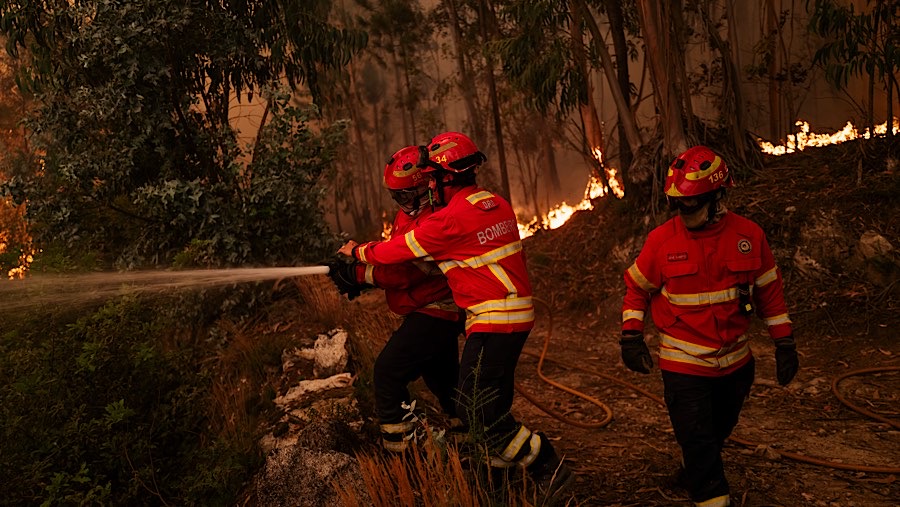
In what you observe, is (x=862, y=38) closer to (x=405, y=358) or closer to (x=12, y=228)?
(x=405, y=358)

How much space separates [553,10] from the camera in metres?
9.63

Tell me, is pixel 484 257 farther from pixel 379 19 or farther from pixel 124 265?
pixel 379 19

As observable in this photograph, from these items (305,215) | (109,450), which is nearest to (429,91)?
(305,215)

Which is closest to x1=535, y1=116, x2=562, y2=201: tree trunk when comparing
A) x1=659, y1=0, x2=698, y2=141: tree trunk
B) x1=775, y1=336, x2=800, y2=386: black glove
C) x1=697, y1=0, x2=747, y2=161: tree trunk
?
x1=697, y1=0, x2=747, y2=161: tree trunk

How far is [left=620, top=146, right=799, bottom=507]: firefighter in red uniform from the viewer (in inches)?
130

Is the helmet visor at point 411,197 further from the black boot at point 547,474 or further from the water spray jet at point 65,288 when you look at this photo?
the black boot at point 547,474

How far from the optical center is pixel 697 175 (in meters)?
3.27

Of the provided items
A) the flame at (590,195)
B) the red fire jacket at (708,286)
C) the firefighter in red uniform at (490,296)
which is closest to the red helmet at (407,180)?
the firefighter in red uniform at (490,296)

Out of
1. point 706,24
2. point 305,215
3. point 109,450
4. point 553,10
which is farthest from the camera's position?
point 553,10

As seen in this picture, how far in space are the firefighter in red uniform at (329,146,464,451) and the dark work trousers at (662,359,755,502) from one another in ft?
3.81

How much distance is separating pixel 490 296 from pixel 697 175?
3.74ft

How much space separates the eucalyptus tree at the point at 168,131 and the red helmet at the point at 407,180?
3.88m

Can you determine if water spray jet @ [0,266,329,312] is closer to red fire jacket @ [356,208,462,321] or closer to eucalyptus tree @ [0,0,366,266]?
red fire jacket @ [356,208,462,321]

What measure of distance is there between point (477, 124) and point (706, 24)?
9.12 meters
